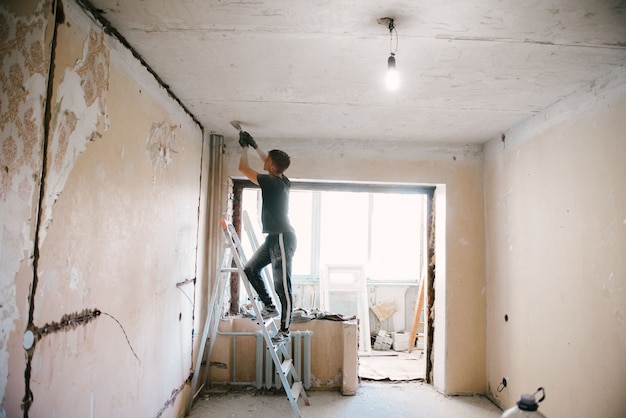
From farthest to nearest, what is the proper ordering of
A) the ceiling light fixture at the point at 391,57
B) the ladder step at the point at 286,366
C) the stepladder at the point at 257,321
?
the ladder step at the point at 286,366 < the stepladder at the point at 257,321 < the ceiling light fixture at the point at 391,57

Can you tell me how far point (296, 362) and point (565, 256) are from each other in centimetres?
245

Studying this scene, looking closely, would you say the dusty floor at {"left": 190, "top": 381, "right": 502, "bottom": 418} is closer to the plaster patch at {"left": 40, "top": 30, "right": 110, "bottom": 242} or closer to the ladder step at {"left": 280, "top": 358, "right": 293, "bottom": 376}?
the ladder step at {"left": 280, "top": 358, "right": 293, "bottom": 376}

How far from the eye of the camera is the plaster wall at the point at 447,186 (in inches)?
145

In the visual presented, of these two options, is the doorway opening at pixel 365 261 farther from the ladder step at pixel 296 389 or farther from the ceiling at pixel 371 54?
the ceiling at pixel 371 54

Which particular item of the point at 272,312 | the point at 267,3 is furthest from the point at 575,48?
the point at 272,312

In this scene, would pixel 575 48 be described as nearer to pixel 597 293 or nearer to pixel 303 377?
pixel 597 293

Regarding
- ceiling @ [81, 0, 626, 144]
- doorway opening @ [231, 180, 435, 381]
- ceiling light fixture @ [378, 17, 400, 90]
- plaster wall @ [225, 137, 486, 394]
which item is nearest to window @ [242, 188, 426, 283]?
doorway opening @ [231, 180, 435, 381]

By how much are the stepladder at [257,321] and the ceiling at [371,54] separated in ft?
3.65

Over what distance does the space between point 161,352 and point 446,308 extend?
2.59 m

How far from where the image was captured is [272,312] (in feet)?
10.5

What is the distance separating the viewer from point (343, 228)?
6.13 meters

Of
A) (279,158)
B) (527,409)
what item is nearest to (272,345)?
(279,158)

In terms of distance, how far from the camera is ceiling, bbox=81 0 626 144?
1652 mm

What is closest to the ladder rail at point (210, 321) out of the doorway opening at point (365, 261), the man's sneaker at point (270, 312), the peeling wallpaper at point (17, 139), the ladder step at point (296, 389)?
the man's sneaker at point (270, 312)
